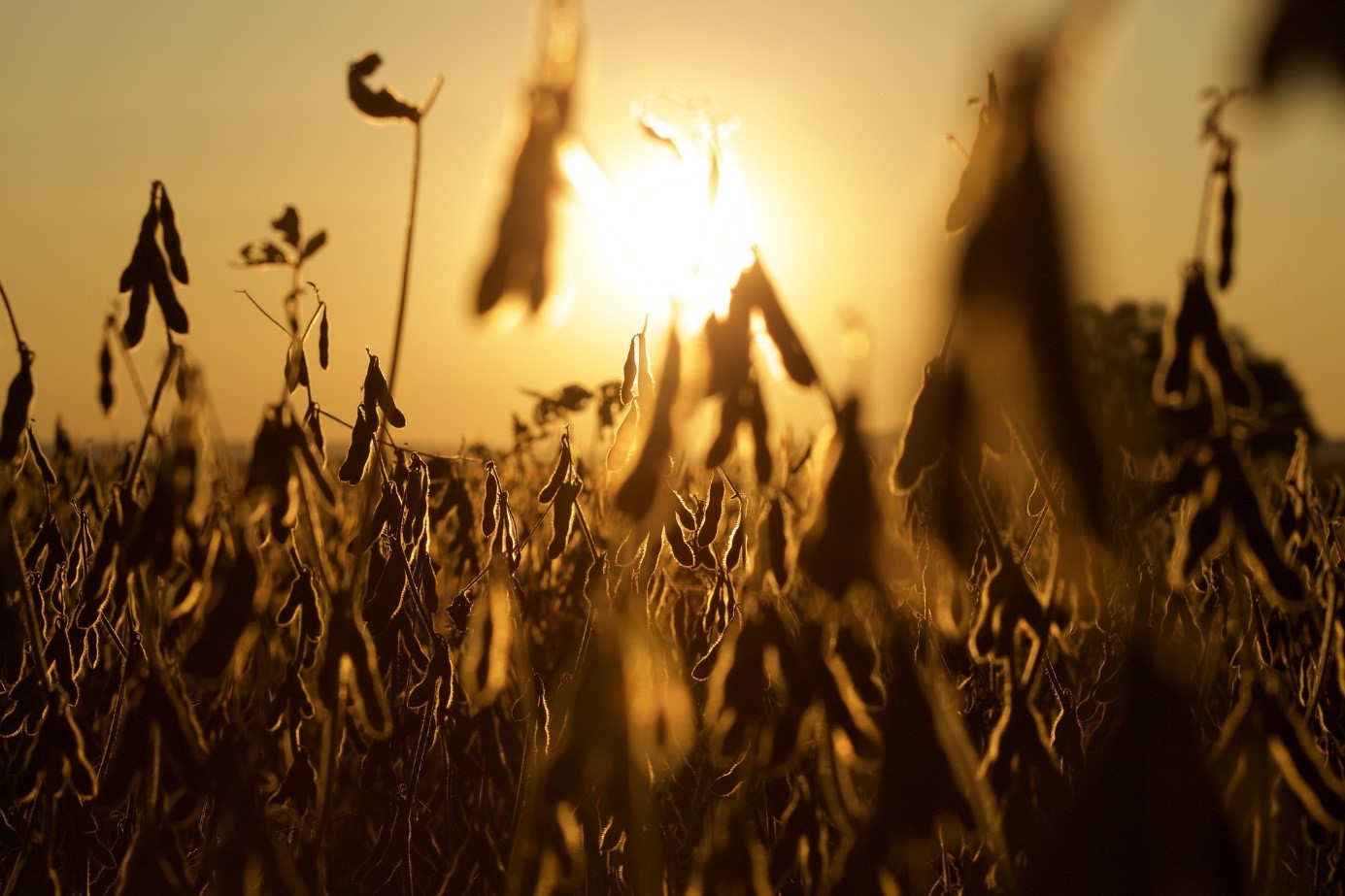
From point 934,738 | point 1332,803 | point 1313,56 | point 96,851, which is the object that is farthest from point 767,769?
point 96,851

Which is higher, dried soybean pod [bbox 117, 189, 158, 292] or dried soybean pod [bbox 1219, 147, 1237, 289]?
dried soybean pod [bbox 117, 189, 158, 292]

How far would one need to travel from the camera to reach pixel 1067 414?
72cm

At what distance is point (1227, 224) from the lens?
0.87m

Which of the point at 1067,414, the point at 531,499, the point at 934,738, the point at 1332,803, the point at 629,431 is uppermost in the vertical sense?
the point at 531,499

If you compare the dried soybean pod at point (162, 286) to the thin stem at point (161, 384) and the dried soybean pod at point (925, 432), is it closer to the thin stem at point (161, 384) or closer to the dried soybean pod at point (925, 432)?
the thin stem at point (161, 384)

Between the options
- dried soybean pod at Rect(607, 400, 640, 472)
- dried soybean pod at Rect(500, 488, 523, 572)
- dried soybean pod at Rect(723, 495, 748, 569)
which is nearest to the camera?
dried soybean pod at Rect(607, 400, 640, 472)

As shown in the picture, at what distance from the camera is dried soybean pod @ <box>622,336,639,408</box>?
120 centimetres

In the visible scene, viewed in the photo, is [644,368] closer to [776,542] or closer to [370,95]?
[776,542]

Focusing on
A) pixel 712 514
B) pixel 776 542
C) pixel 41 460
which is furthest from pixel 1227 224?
pixel 41 460

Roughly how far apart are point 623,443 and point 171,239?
695 mm

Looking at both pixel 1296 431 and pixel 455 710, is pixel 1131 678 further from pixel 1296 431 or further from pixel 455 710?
pixel 455 710

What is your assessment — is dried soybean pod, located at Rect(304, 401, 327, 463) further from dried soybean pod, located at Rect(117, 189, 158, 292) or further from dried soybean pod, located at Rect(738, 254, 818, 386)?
dried soybean pod, located at Rect(738, 254, 818, 386)

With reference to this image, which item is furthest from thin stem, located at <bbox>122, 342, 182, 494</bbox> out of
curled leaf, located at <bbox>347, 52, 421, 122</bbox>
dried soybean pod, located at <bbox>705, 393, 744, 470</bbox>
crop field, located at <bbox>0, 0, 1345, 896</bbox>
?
dried soybean pod, located at <bbox>705, 393, 744, 470</bbox>

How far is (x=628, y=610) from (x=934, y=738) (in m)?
0.43
